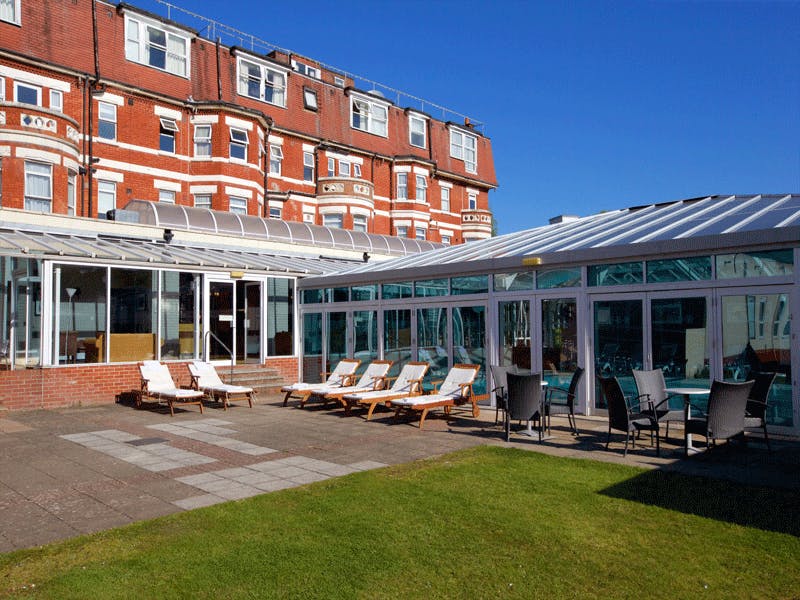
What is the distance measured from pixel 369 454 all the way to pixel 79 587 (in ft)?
13.9

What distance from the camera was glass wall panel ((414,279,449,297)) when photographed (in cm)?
1267

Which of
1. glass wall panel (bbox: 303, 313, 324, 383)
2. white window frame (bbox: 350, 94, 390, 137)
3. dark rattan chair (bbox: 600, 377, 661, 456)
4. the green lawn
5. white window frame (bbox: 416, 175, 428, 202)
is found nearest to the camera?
the green lawn

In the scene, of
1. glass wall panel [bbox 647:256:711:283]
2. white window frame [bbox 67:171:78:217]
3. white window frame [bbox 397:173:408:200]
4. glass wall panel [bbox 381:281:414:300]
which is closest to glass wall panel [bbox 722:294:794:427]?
glass wall panel [bbox 647:256:711:283]

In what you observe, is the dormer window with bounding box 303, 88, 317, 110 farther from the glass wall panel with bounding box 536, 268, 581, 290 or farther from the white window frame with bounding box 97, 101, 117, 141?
the glass wall panel with bounding box 536, 268, 581, 290

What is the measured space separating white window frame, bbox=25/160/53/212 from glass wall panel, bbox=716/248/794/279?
56.7ft

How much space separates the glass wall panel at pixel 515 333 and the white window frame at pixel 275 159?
1833 cm

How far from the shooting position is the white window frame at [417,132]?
34094 millimetres

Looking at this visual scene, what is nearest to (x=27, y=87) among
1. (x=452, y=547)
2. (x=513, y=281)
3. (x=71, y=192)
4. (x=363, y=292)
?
(x=71, y=192)

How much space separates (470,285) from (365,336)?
11.3 ft

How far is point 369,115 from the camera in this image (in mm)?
31969

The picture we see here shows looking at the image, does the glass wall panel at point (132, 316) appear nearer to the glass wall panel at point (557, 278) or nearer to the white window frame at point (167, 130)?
the glass wall panel at point (557, 278)

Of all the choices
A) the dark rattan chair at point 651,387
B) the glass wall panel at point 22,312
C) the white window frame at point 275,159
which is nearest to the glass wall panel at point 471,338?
the dark rattan chair at point 651,387

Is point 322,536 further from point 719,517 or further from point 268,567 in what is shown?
point 719,517

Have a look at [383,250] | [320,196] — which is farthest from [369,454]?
[320,196]
